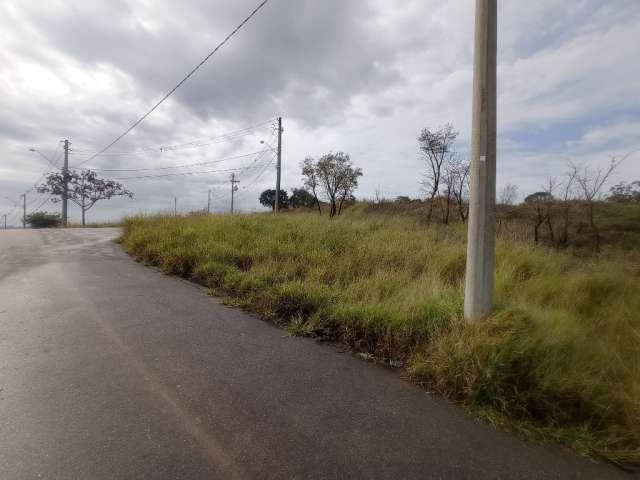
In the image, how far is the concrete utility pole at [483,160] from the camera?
10.6ft

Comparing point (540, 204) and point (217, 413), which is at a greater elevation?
point (540, 204)

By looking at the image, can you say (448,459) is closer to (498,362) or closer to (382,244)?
(498,362)

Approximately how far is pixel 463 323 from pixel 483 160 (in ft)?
5.35

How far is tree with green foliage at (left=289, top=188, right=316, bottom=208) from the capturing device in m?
34.8

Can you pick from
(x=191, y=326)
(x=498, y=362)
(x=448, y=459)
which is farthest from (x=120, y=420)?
(x=498, y=362)

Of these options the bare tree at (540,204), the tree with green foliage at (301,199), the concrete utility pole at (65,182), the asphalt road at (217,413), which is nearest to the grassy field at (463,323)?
the asphalt road at (217,413)

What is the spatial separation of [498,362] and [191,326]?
324 cm

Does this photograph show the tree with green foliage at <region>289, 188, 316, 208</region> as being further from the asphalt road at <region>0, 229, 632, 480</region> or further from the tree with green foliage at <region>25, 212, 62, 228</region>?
the asphalt road at <region>0, 229, 632, 480</region>

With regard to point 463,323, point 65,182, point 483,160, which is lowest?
point 463,323

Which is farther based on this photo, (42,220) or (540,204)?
(42,220)

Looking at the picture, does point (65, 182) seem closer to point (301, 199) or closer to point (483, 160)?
point (301, 199)

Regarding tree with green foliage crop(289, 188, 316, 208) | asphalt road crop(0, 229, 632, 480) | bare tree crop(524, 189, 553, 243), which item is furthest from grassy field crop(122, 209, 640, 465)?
tree with green foliage crop(289, 188, 316, 208)

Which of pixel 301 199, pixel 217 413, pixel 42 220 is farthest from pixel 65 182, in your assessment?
pixel 217 413

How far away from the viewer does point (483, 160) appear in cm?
322
